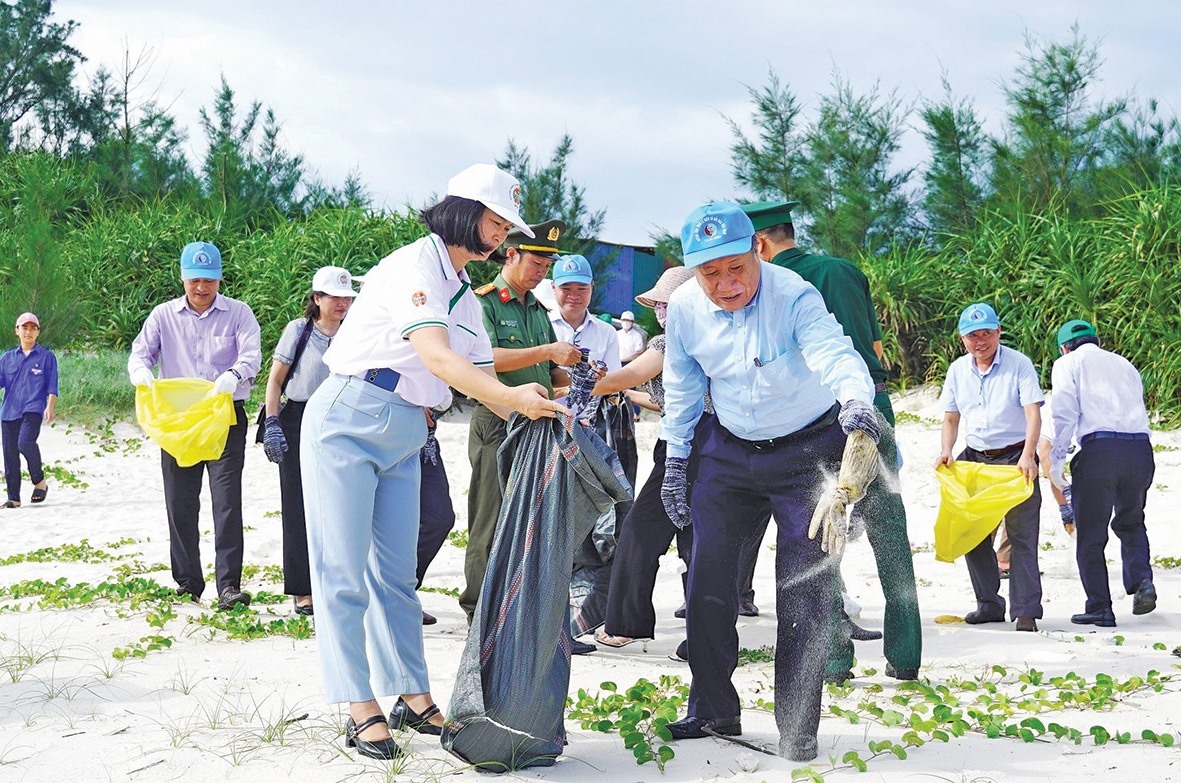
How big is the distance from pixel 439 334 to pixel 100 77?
99.6 ft

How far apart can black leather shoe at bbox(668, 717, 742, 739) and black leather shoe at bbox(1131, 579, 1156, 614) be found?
3.84 m

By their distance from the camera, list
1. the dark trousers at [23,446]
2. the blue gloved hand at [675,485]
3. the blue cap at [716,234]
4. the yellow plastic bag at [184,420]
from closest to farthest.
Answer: the blue cap at [716,234]
the blue gloved hand at [675,485]
the yellow plastic bag at [184,420]
the dark trousers at [23,446]

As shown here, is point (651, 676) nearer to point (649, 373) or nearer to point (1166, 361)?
point (649, 373)

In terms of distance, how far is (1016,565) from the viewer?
630 centimetres

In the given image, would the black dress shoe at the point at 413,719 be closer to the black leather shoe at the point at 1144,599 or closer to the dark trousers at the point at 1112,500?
the dark trousers at the point at 1112,500

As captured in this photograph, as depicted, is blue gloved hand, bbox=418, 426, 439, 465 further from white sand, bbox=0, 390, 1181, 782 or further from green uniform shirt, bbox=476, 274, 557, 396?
white sand, bbox=0, 390, 1181, 782

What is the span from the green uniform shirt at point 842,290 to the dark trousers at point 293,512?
2.95 meters

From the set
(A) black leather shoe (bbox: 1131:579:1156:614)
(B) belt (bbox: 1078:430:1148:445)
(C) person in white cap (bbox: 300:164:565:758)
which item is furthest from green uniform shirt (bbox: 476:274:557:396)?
(A) black leather shoe (bbox: 1131:579:1156:614)

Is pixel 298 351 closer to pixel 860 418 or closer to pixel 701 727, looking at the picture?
pixel 701 727

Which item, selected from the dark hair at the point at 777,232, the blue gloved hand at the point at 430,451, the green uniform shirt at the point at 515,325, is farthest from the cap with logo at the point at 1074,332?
the blue gloved hand at the point at 430,451

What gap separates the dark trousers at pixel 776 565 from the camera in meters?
3.57

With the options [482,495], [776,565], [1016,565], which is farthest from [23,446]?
[776,565]

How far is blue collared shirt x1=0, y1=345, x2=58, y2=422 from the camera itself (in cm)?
1152

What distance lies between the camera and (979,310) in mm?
6590
